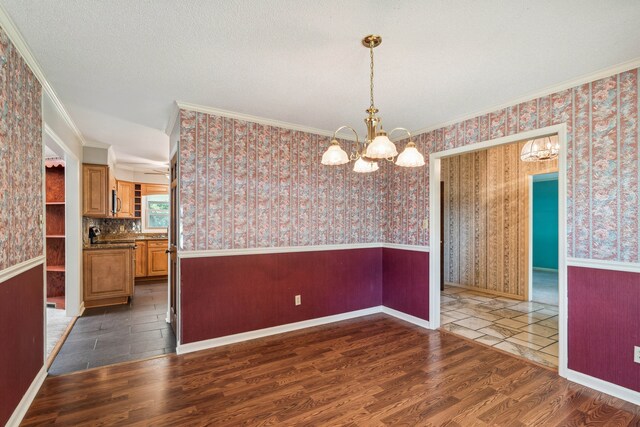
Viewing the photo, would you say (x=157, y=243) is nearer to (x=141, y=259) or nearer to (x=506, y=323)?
(x=141, y=259)

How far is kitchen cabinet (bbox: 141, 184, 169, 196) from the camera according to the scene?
286 inches

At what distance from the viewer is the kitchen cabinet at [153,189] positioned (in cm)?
726

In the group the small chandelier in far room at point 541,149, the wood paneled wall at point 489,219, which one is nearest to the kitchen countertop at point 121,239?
the wood paneled wall at point 489,219

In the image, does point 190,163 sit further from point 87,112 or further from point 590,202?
point 590,202

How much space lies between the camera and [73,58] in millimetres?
2264

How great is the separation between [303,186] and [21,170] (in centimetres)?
252

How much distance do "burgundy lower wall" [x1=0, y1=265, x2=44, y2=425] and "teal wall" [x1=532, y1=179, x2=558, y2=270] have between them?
1045 centimetres

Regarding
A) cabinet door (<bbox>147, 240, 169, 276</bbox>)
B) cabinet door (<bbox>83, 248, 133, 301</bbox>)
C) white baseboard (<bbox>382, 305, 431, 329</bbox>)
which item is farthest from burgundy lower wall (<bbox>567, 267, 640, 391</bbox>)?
cabinet door (<bbox>147, 240, 169, 276</bbox>)

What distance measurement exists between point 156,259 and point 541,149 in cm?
725

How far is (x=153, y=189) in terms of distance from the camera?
24.1 ft

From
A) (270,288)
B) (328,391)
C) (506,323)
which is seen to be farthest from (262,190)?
(506,323)

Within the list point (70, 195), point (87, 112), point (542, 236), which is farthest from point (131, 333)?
point (542, 236)

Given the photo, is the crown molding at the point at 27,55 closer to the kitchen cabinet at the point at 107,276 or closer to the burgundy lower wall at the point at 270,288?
the burgundy lower wall at the point at 270,288

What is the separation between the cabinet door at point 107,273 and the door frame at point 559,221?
4.43 m
